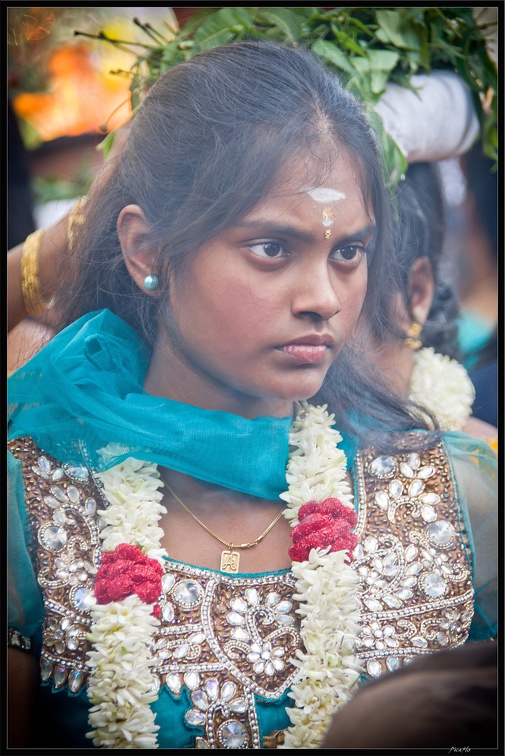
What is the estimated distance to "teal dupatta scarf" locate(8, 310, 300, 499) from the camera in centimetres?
189

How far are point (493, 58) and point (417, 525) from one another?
3.94 ft

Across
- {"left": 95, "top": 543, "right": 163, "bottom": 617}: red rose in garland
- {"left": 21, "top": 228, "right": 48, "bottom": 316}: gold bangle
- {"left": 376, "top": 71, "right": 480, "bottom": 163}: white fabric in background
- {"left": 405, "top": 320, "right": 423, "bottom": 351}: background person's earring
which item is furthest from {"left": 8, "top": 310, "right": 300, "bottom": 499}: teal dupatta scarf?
{"left": 376, "top": 71, "right": 480, "bottom": 163}: white fabric in background

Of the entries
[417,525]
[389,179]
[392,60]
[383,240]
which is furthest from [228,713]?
[392,60]

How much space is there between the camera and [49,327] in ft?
6.52

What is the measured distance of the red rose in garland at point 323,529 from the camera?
1.87 m

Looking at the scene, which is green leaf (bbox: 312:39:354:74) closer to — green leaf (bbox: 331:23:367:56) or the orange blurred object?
green leaf (bbox: 331:23:367:56)

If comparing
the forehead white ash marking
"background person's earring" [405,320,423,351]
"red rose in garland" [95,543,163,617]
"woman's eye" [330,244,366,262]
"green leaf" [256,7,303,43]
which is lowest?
"red rose in garland" [95,543,163,617]

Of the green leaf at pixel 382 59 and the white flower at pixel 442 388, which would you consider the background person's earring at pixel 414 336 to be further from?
the green leaf at pixel 382 59

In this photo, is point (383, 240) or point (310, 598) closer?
point (310, 598)

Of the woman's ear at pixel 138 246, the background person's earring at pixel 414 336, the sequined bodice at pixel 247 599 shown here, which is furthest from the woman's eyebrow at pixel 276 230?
the sequined bodice at pixel 247 599

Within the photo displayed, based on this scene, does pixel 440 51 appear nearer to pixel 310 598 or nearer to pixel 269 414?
pixel 269 414

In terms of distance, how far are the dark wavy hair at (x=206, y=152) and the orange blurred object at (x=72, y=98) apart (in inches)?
4.4

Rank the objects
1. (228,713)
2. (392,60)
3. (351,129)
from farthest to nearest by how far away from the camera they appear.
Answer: (392,60)
(351,129)
(228,713)

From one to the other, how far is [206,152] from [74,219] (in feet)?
1.19
